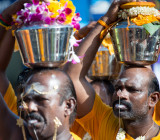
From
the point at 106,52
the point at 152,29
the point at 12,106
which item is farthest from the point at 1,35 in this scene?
the point at 106,52

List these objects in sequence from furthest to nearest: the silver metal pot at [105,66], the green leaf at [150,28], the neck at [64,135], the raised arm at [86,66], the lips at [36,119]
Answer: the silver metal pot at [105,66] → the raised arm at [86,66] → the green leaf at [150,28] → the neck at [64,135] → the lips at [36,119]

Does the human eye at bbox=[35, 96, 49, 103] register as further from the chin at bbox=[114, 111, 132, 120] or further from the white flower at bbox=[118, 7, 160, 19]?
the white flower at bbox=[118, 7, 160, 19]

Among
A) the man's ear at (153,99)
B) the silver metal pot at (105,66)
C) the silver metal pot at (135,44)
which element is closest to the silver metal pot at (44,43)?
the silver metal pot at (135,44)

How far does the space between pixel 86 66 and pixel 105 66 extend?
1320mm

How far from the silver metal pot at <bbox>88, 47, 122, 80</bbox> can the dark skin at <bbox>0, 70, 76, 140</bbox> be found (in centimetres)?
222

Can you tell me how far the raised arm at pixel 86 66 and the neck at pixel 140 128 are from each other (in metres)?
0.48

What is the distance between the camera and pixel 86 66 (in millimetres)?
4289

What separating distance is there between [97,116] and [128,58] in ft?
2.34

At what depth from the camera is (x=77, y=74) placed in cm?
423

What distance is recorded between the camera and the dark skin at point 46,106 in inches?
123

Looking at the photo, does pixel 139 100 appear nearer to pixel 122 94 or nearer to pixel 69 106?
pixel 122 94

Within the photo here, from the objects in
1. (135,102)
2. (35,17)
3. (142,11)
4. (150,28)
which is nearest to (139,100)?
(135,102)

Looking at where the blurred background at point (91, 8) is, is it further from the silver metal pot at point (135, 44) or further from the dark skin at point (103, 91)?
the dark skin at point (103, 91)

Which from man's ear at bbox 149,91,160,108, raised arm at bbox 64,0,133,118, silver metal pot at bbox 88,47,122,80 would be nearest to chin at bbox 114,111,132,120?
man's ear at bbox 149,91,160,108
